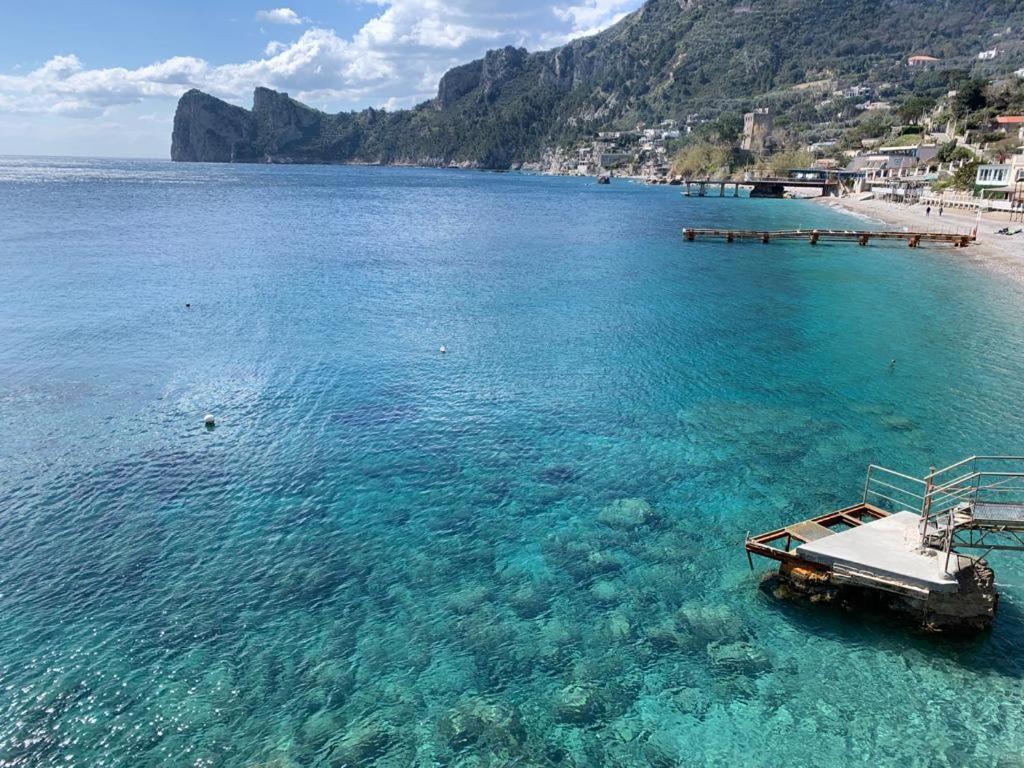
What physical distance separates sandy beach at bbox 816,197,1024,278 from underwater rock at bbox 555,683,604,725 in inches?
2862

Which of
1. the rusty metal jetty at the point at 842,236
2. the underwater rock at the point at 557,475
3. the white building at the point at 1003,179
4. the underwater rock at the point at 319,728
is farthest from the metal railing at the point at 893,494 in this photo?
the white building at the point at 1003,179

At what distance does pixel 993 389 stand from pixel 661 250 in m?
57.4

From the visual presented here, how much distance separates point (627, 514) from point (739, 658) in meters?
7.58

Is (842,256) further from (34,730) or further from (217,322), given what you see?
(34,730)

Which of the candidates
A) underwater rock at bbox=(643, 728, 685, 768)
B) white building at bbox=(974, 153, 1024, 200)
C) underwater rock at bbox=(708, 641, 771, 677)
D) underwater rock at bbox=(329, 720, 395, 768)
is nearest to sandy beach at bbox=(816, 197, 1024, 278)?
white building at bbox=(974, 153, 1024, 200)

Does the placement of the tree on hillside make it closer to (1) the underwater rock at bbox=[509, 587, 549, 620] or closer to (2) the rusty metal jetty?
(2) the rusty metal jetty

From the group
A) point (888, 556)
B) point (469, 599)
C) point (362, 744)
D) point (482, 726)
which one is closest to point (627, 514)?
point (469, 599)

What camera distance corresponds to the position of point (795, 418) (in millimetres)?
33406

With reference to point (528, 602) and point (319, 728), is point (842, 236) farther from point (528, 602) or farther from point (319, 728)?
point (319, 728)

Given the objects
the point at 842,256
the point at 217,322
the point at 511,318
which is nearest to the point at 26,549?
the point at 217,322

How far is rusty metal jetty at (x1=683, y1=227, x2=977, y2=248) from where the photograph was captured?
90.1m

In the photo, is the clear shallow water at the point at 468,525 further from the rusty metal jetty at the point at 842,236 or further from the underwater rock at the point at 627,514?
the rusty metal jetty at the point at 842,236

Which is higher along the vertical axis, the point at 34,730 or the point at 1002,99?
the point at 1002,99

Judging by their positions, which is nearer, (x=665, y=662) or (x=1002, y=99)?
(x=665, y=662)
